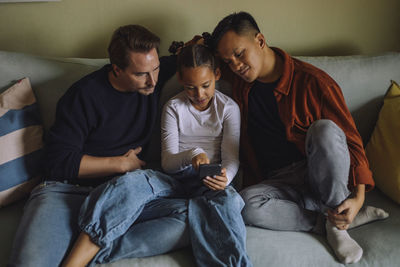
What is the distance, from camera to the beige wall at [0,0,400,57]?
1.78 metres

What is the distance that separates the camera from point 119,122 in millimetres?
1480

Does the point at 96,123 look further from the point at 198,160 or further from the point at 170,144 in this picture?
the point at 198,160

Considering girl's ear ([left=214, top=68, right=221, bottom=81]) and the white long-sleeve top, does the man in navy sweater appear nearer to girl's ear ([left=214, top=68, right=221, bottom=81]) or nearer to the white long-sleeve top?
the white long-sleeve top

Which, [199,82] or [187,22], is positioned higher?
[187,22]

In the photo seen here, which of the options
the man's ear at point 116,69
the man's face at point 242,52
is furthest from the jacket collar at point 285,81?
the man's ear at point 116,69

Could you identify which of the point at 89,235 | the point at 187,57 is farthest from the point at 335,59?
the point at 89,235

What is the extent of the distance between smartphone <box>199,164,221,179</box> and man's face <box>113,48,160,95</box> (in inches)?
16.8

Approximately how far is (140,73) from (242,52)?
0.42 metres

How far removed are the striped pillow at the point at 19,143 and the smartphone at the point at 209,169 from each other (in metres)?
0.73

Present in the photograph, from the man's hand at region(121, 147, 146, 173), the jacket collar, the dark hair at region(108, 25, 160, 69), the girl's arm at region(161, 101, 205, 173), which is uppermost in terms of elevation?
the dark hair at region(108, 25, 160, 69)

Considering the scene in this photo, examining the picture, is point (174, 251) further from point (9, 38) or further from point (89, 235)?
point (9, 38)

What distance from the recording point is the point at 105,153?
149 centimetres

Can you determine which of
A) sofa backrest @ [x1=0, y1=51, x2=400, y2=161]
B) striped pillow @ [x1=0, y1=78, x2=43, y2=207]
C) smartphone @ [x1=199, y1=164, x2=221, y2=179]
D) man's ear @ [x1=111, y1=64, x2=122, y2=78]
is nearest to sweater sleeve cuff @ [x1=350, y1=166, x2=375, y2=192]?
sofa backrest @ [x1=0, y1=51, x2=400, y2=161]

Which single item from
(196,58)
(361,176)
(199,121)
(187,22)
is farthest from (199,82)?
(361,176)
